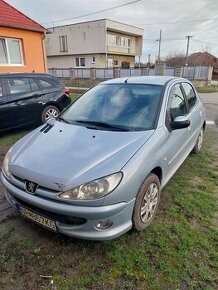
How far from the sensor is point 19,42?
1237 centimetres

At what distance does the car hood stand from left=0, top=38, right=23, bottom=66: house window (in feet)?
34.8

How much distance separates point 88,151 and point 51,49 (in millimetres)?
40263

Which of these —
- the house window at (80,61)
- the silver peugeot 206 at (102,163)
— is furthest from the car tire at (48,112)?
the house window at (80,61)

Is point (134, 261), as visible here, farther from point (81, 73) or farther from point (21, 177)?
point (81, 73)

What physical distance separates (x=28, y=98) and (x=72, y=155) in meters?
4.52

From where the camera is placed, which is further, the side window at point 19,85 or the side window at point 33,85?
the side window at point 33,85

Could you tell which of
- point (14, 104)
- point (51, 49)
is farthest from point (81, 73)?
point (14, 104)

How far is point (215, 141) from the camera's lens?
6082 mm

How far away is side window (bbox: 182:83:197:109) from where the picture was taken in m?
Answer: 4.20

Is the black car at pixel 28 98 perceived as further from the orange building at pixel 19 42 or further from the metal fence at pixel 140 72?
the metal fence at pixel 140 72

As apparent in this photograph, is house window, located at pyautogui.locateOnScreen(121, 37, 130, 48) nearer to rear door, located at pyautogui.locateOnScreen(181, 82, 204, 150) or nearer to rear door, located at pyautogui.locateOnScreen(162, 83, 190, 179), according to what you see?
rear door, located at pyautogui.locateOnScreen(181, 82, 204, 150)

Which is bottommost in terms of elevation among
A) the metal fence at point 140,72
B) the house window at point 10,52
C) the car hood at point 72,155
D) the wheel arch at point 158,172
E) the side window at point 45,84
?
the metal fence at point 140,72

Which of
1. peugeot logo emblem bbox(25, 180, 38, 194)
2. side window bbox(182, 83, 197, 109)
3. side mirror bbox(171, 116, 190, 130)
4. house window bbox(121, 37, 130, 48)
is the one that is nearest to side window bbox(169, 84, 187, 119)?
side mirror bbox(171, 116, 190, 130)

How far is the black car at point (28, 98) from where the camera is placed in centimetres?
602
